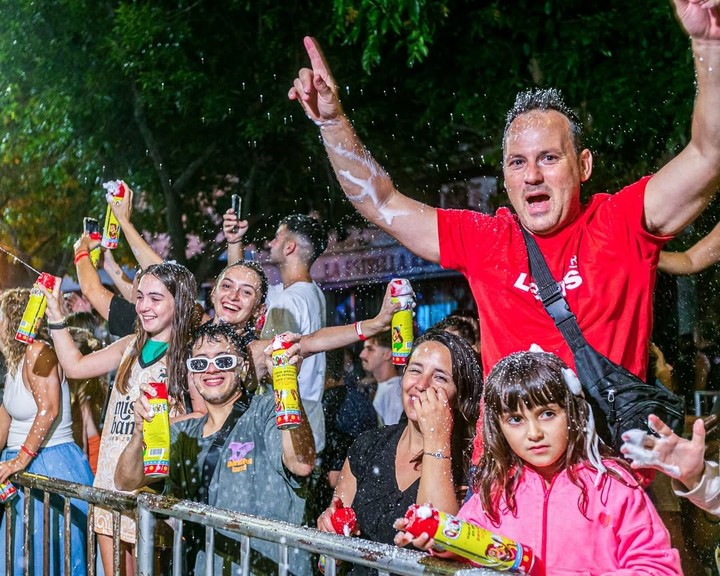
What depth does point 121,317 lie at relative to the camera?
557cm

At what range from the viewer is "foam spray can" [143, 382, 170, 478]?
3.65 metres

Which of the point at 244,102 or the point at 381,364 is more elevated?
the point at 244,102

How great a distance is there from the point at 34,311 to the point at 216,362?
66.7 inches

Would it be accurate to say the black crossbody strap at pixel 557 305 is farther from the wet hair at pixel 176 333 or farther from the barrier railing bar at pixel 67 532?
the barrier railing bar at pixel 67 532

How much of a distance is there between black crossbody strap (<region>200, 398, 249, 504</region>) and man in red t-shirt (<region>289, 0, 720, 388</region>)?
1435 mm

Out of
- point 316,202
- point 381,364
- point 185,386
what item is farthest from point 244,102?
point 185,386

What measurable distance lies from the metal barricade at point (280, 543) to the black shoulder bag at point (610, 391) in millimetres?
659

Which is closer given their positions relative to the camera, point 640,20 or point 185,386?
point 185,386

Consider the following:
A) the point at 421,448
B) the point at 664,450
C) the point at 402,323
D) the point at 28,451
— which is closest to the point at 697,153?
the point at 664,450

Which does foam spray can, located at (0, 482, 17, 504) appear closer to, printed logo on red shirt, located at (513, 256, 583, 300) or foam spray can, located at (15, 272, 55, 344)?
foam spray can, located at (15, 272, 55, 344)

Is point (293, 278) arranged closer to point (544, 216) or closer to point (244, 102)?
point (544, 216)

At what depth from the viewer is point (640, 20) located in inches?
339

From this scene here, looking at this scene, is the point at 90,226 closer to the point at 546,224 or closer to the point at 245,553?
the point at 245,553

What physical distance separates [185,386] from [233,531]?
1597 mm
